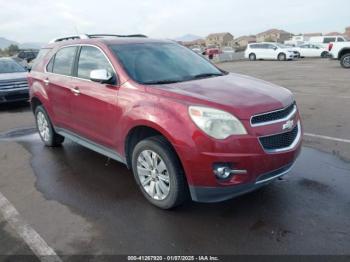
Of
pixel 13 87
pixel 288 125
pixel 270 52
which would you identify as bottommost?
pixel 270 52

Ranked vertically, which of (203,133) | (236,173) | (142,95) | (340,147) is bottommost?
(340,147)

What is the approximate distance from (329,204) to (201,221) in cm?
140

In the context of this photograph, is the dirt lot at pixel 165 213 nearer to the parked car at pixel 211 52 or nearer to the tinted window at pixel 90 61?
the tinted window at pixel 90 61

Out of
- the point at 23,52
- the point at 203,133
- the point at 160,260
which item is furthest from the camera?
the point at 23,52

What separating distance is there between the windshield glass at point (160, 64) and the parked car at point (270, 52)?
2950 centimetres

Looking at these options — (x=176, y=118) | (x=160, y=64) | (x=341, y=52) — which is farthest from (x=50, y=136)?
(x=341, y=52)

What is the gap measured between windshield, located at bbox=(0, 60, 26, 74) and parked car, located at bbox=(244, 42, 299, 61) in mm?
25561

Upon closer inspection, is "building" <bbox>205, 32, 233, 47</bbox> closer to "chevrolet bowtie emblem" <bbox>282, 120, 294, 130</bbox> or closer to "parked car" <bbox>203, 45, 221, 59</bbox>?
"parked car" <bbox>203, 45, 221, 59</bbox>

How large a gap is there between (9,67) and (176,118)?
999cm

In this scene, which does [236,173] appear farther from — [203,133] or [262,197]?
[262,197]

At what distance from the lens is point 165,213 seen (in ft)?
12.7

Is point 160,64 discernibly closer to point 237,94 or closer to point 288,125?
point 237,94

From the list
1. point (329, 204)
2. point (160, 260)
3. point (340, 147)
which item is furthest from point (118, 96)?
point (340, 147)

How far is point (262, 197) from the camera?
415 centimetres
